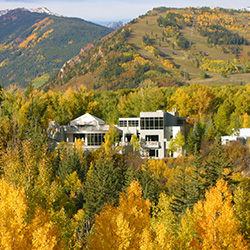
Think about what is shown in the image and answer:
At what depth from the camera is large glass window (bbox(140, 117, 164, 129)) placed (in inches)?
2707

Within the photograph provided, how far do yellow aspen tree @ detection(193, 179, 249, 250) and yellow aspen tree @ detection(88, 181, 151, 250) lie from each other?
15.1 ft

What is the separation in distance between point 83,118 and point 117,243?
39.9 meters

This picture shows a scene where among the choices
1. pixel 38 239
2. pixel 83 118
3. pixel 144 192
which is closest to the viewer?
pixel 38 239

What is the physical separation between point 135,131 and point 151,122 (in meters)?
3.09

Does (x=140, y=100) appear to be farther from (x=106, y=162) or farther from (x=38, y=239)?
(x=38, y=239)

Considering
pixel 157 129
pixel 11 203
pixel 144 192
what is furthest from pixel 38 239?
pixel 157 129

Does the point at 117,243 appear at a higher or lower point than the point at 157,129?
lower

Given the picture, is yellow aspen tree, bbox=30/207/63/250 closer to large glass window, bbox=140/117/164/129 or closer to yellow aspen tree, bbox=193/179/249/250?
yellow aspen tree, bbox=193/179/249/250

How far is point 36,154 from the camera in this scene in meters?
60.4

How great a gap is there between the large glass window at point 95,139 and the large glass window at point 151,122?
21.4 feet

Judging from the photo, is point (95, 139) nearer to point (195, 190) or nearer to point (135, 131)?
point (135, 131)

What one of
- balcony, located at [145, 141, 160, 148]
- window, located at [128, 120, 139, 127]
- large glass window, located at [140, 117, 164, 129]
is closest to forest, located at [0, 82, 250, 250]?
balcony, located at [145, 141, 160, 148]

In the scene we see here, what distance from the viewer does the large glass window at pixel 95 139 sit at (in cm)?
7069

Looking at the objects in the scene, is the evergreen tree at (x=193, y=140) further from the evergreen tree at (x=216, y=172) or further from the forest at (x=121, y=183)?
the evergreen tree at (x=216, y=172)
